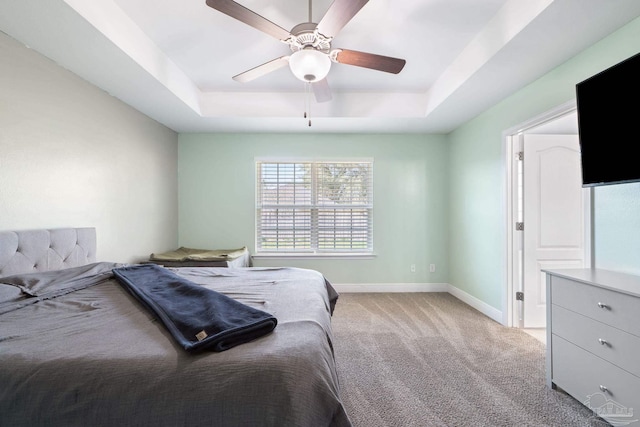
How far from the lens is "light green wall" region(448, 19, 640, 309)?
6.16ft

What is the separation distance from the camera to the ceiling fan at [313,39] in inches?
64.0

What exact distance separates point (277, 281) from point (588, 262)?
7.37ft

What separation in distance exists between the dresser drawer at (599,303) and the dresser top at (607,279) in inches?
1.3

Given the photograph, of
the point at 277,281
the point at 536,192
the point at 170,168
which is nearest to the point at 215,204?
the point at 170,168

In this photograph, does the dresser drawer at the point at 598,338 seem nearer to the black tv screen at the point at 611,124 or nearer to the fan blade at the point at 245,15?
the black tv screen at the point at 611,124

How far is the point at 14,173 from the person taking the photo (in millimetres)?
2035

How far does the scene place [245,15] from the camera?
169 cm

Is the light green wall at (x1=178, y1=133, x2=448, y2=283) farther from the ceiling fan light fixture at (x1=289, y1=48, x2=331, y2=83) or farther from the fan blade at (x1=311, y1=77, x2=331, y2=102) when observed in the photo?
the ceiling fan light fixture at (x1=289, y1=48, x2=331, y2=83)

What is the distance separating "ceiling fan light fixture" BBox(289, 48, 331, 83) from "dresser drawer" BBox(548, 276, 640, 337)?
212 centimetres

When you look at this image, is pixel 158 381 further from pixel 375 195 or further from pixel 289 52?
pixel 375 195

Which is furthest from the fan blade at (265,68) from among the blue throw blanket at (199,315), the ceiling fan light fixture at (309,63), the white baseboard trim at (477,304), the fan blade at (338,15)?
the white baseboard trim at (477,304)

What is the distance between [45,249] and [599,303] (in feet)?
11.9

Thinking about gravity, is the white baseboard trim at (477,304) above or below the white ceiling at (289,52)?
below

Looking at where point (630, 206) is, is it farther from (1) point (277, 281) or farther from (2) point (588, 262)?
(1) point (277, 281)
